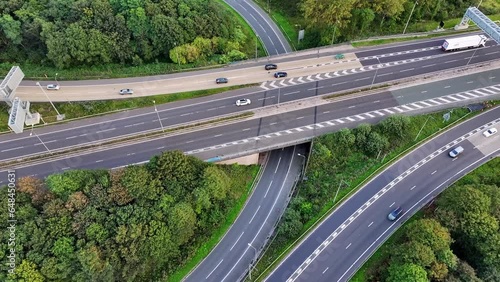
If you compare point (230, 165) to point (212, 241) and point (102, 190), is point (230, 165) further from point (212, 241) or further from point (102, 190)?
point (102, 190)

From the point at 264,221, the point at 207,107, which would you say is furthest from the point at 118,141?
the point at 264,221

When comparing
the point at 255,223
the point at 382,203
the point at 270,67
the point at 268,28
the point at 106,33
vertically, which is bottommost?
the point at 255,223

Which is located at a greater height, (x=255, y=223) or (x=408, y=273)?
(x=408, y=273)

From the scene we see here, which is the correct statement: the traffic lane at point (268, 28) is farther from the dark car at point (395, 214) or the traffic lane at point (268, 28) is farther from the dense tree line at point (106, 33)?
the dark car at point (395, 214)

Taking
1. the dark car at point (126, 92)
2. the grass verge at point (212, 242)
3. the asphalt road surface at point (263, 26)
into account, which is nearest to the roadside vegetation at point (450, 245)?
the grass verge at point (212, 242)

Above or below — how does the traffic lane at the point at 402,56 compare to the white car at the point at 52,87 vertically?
above

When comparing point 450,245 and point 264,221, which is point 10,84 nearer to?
point 264,221

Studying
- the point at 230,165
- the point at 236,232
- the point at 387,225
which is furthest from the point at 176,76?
the point at 387,225
